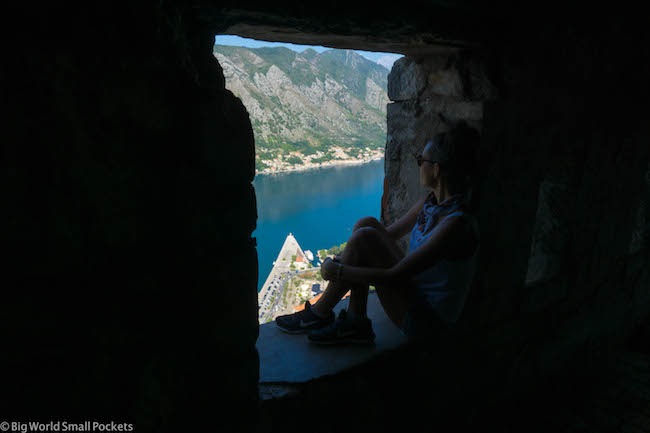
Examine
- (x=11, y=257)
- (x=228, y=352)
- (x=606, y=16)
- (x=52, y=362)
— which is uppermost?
(x=606, y=16)

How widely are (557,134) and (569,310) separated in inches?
46.3

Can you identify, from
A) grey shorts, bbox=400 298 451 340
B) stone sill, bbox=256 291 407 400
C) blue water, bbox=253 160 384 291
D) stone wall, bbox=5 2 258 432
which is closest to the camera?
stone wall, bbox=5 2 258 432

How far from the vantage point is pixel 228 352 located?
108cm

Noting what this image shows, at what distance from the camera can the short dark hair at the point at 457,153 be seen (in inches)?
57.5

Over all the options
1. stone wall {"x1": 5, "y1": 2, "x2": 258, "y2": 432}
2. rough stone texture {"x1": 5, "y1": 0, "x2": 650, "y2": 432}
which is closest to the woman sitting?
rough stone texture {"x1": 5, "y1": 0, "x2": 650, "y2": 432}

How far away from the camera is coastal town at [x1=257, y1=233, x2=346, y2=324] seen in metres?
11.5

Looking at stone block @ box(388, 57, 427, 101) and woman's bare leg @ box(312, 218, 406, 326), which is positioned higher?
stone block @ box(388, 57, 427, 101)

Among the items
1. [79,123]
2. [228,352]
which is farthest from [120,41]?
[228,352]

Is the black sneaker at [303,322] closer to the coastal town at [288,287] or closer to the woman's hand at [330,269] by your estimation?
the woman's hand at [330,269]

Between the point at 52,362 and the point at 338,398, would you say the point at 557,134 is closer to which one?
the point at 338,398

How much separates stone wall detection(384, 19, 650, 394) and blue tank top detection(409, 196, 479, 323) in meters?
0.20

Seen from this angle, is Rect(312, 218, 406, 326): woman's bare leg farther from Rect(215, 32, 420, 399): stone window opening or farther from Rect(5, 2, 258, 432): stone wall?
Rect(5, 2, 258, 432): stone wall

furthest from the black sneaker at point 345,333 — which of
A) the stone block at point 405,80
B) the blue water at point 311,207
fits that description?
the blue water at point 311,207

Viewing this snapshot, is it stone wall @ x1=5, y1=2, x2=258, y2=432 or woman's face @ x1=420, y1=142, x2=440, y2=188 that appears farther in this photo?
woman's face @ x1=420, y1=142, x2=440, y2=188
